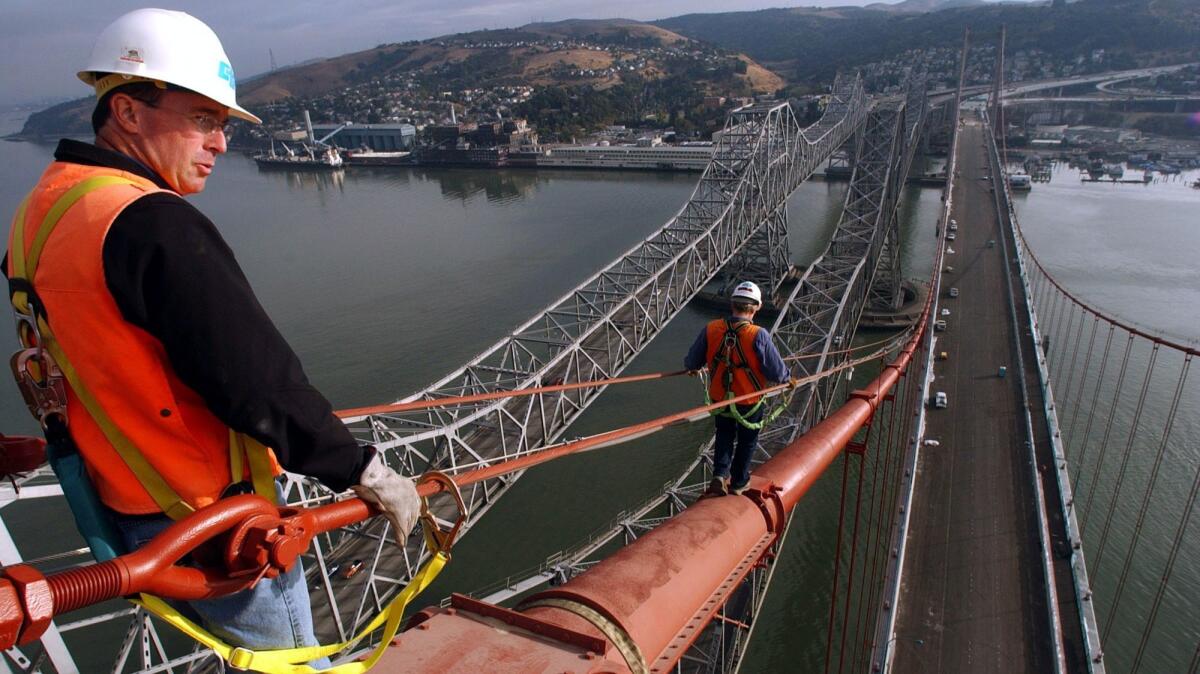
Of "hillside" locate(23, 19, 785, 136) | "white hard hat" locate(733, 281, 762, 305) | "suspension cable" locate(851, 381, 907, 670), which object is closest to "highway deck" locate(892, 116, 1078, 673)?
"suspension cable" locate(851, 381, 907, 670)

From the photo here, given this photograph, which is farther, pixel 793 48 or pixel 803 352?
pixel 793 48

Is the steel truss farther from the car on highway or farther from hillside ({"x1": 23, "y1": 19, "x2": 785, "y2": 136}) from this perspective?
hillside ({"x1": 23, "y1": 19, "x2": 785, "y2": 136})

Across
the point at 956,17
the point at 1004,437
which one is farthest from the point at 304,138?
the point at 956,17

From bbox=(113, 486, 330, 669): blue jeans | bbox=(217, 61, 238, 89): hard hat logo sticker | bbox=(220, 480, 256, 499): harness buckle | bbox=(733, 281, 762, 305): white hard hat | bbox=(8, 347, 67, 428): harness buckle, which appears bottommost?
bbox=(733, 281, 762, 305): white hard hat

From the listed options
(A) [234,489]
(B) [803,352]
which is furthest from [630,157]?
(A) [234,489]

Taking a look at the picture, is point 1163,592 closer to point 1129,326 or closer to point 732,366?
point 732,366
